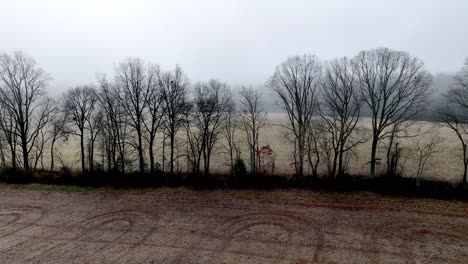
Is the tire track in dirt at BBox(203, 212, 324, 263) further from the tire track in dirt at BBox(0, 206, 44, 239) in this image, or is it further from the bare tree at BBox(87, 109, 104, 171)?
the bare tree at BBox(87, 109, 104, 171)

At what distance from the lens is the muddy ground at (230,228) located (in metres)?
17.2

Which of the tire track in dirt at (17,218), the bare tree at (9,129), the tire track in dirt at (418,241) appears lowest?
the tire track in dirt at (418,241)

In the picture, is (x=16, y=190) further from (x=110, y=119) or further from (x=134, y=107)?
(x=134, y=107)

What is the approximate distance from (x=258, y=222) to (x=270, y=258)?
423 cm

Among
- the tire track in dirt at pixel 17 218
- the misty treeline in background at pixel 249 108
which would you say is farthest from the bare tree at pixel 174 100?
the tire track in dirt at pixel 17 218

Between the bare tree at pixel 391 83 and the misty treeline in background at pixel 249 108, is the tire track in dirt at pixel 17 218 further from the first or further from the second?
the bare tree at pixel 391 83

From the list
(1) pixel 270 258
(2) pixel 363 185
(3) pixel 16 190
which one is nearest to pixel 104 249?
(1) pixel 270 258

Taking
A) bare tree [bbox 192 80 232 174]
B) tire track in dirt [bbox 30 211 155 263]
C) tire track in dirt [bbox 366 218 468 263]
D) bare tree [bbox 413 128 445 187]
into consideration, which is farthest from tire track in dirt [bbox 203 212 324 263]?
bare tree [bbox 413 128 445 187]

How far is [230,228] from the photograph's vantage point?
2016cm

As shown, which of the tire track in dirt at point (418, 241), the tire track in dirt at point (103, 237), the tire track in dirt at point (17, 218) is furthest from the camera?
the tire track in dirt at point (17, 218)

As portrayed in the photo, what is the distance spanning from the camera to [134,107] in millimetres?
30859

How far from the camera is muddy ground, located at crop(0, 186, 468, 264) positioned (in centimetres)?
1716

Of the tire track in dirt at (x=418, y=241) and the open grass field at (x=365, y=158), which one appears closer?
the tire track in dirt at (x=418, y=241)

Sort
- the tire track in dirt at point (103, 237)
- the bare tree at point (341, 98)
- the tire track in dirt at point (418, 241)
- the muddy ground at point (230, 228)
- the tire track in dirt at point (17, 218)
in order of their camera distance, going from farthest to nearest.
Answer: the bare tree at point (341, 98), the tire track in dirt at point (17, 218), the tire track in dirt at point (103, 237), the muddy ground at point (230, 228), the tire track in dirt at point (418, 241)
